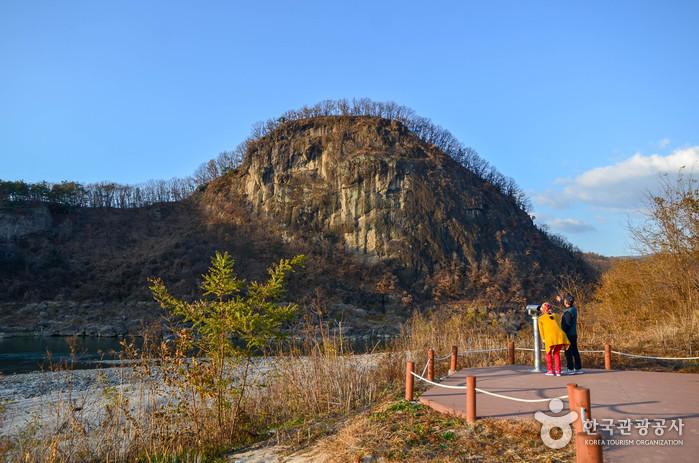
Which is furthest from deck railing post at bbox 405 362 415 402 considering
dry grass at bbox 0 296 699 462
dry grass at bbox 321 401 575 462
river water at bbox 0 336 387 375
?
river water at bbox 0 336 387 375

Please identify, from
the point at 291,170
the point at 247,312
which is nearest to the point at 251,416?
the point at 247,312

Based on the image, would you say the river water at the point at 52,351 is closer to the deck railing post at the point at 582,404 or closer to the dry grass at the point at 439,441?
the dry grass at the point at 439,441

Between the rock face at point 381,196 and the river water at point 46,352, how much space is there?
27.7 metres

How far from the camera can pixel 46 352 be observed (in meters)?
16.6

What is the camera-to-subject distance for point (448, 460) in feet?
17.1

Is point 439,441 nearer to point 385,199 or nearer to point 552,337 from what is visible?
point 552,337

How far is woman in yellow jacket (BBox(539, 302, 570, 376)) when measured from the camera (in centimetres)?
838

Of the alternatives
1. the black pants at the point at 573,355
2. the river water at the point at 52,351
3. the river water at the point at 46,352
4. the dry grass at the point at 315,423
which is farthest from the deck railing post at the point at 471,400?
the river water at the point at 46,352

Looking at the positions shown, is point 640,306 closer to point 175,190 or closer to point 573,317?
point 573,317

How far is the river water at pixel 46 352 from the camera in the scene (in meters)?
21.3

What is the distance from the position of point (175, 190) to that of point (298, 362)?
75978mm

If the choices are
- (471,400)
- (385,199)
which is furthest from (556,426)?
(385,199)

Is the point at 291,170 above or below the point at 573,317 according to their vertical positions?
above

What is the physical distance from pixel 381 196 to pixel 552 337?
1773 inches
